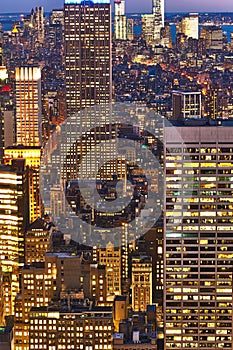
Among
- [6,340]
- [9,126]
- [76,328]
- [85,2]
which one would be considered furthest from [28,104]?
Result: [76,328]

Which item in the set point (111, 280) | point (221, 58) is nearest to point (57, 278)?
point (111, 280)

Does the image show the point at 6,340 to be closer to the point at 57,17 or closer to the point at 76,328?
the point at 76,328

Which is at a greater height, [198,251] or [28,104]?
[198,251]

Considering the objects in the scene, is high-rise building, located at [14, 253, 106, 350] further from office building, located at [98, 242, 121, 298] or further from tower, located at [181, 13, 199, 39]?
tower, located at [181, 13, 199, 39]

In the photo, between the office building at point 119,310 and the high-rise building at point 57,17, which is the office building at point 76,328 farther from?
the high-rise building at point 57,17

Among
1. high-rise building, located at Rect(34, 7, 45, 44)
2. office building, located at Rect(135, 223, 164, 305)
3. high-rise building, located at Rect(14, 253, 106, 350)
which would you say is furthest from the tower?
high-rise building, located at Rect(14, 253, 106, 350)

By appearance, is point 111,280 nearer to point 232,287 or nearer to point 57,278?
point 57,278
